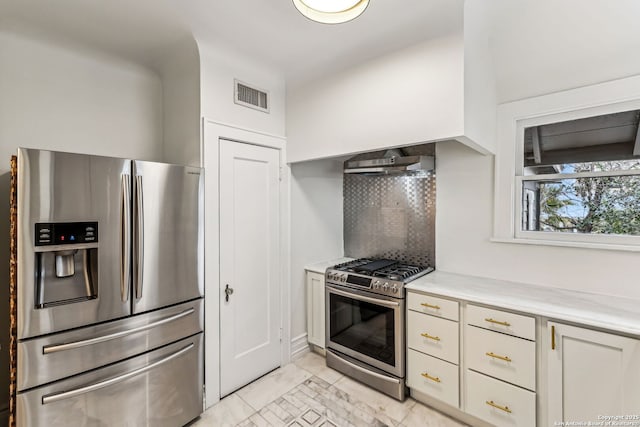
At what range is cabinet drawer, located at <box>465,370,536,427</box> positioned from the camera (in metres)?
1.72

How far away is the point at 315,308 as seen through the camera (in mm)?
2879

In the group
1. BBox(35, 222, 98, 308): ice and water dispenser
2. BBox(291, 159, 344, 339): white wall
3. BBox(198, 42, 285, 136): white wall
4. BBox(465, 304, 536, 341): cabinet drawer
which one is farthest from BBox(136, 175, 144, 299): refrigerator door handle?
BBox(465, 304, 536, 341): cabinet drawer

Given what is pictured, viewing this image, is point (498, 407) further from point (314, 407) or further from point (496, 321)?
point (314, 407)

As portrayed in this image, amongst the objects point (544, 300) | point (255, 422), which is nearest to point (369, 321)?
point (255, 422)

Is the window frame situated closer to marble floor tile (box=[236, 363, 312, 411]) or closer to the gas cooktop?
the gas cooktop

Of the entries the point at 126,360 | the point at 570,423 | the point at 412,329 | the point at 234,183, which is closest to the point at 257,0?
the point at 234,183

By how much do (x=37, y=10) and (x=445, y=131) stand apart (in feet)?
8.47

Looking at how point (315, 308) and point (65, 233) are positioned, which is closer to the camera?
point (65, 233)

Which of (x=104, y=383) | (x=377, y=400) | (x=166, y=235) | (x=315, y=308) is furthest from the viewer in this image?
(x=315, y=308)

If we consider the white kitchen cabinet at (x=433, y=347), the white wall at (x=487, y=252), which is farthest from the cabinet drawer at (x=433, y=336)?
the white wall at (x=487, y=252)

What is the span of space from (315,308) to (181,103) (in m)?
2.20

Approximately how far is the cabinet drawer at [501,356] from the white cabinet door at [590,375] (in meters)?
0.10

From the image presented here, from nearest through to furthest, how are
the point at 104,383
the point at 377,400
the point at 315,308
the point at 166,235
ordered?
the point at 104,383
the point at 166,235
the point at 377,400
the point at 315,308

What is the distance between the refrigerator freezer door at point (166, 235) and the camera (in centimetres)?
174
